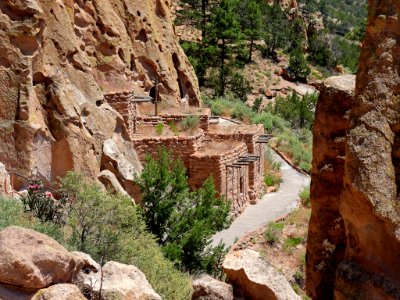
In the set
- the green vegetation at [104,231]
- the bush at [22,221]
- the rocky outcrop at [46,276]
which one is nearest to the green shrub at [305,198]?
the green vegetation at [104,231]

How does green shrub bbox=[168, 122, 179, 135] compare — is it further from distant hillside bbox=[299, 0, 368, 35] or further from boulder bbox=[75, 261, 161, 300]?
distant hillside bbox=[299, 0, 368, 35]

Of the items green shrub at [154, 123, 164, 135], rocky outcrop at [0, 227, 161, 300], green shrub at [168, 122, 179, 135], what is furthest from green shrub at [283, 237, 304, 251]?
rocky outcrop at [0, 227, 161, 300]

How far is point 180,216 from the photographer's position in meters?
14.9

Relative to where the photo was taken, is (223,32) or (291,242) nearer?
(291,242)

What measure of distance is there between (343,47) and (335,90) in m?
60.2

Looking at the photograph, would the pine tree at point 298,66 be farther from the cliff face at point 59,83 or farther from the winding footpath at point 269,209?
the cliff face at point 59,83

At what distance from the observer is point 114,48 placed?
A: 877 inches

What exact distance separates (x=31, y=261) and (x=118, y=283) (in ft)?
2.74

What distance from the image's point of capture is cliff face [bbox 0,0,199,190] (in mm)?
14125

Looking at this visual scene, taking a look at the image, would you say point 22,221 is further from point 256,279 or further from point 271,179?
point 271,179

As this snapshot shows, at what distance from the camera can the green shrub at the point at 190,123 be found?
21812 millimetres

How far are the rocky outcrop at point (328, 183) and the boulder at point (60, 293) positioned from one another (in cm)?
211

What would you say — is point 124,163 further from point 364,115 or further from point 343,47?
point 343,47

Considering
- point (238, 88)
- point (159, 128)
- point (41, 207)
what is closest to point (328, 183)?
point (41, 207)
